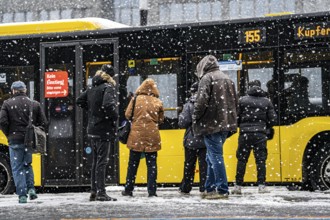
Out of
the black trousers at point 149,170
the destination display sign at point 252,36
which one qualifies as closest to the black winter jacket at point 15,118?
the black trousers at point 149,170

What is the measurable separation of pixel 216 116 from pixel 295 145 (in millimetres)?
2373

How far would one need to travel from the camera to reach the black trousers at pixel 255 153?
13.9 metres

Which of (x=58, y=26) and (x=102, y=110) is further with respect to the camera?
(x=58, y=26)

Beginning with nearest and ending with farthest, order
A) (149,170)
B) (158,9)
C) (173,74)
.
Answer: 1. (149,170)
2. (173,74)
3. (158,9)

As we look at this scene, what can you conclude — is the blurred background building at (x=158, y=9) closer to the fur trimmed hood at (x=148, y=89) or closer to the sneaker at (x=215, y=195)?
the fur trimmed hood at (x=148, y=89)

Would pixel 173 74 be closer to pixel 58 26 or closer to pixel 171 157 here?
pixel 171 157

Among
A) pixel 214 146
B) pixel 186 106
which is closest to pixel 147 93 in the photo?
pixel 186 106

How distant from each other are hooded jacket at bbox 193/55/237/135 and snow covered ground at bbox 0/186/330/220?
96cm

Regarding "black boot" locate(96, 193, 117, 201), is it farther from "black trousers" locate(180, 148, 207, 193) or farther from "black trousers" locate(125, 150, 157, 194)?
"black trousers" locate(180, 148, 207, 193)

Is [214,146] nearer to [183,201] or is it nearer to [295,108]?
[183,201]

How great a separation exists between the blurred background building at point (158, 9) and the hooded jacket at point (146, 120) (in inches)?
1297

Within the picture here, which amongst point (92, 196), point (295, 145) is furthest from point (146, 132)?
point (295, 145)

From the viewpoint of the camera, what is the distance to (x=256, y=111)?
13953mm

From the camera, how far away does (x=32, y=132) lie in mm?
12984
